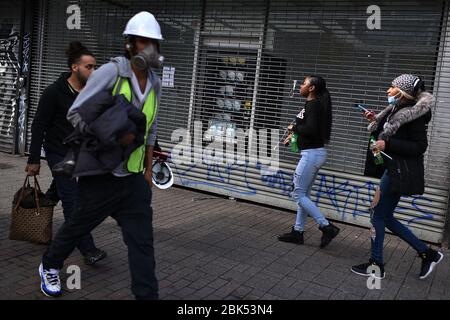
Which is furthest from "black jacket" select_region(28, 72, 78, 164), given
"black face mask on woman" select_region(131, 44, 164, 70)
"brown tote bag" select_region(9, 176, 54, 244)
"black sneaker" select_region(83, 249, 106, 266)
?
"black face mask on woman" select_region(131, 44, 164, 70)

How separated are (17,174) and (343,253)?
17.7ft

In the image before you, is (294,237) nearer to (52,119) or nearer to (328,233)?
(328,233)

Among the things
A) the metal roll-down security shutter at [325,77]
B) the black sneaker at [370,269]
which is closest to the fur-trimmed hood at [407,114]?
the black sneaker at [370,269]

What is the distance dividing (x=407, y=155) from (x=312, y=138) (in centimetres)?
116

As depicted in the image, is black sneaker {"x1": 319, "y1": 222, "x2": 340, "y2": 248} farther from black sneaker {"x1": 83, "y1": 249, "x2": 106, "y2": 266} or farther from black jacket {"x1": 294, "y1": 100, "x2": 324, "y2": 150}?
black sneaker {"x1": 83, "y1": 249, "x2": 106, "y2": 266}

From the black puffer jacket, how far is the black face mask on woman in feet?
7.22

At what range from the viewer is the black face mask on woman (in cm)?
288

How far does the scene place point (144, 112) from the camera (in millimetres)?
3035

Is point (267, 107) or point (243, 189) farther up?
point (267, 107)

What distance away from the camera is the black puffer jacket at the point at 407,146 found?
401 cm
